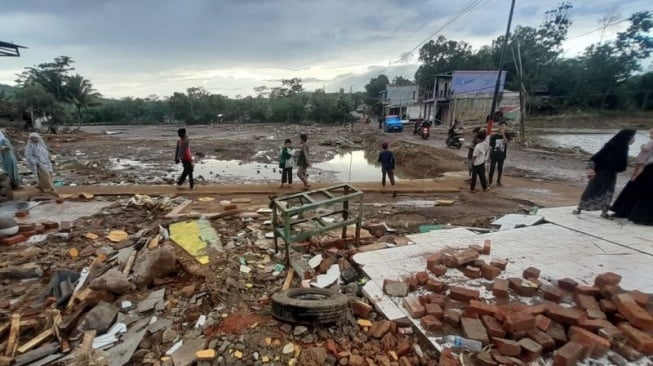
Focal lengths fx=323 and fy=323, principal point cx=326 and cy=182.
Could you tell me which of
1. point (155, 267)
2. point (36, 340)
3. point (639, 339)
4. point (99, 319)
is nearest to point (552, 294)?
point (639, 339)

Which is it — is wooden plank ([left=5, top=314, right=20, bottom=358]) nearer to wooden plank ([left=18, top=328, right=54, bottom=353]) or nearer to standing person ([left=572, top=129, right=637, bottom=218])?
wooden plank ([left=18, top=328, right=54, bottom=353])

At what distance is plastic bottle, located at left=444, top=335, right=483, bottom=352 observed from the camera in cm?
257

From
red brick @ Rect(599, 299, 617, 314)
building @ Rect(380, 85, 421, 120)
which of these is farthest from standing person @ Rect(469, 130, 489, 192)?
building @ Rect(380, 85, 421, 120)

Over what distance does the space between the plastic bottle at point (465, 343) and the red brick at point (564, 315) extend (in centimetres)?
75

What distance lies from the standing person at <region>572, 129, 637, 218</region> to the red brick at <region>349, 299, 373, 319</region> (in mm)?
4551

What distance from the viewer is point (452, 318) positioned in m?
2.83

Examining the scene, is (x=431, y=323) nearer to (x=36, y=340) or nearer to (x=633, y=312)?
(x=633, y=312)

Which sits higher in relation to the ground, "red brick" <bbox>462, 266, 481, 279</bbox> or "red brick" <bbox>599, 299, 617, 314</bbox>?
"red brick" <bbox>599, 299, 617, 314</bbox>

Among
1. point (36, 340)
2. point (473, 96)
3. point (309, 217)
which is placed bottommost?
point (36, 340)

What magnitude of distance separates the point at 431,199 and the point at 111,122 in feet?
185

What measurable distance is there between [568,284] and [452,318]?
4.85 ft

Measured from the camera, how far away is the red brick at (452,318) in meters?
2.81

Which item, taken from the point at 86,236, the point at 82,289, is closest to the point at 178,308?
the point at 82,289

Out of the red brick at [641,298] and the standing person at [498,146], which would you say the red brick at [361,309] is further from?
the standing person at [498,146]
